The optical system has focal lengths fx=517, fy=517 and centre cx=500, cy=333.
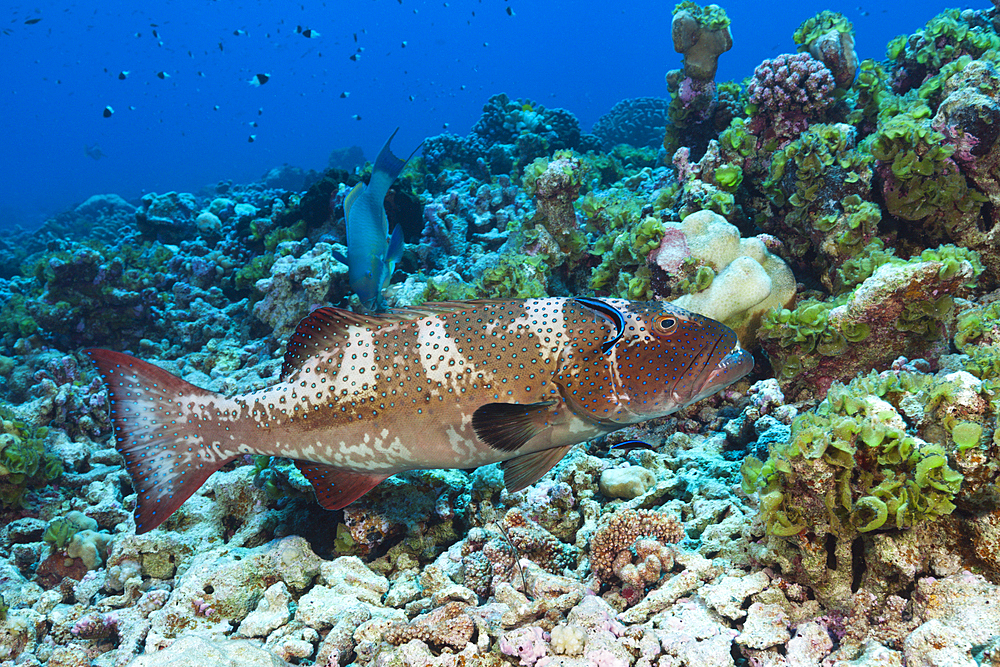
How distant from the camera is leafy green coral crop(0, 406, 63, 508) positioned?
15.0ft

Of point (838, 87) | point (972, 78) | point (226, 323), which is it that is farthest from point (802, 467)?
point (226, 323)

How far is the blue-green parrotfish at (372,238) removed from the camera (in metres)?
6.05

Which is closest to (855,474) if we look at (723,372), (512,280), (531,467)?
(723,372)

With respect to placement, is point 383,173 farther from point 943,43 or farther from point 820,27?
point 943,43

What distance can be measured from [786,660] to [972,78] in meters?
Result: 5.96

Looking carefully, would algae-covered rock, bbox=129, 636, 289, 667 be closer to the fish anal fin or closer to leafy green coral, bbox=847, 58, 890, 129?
the fish anal fin

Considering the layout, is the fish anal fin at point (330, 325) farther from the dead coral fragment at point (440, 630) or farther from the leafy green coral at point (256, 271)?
the leafy green coral at point (256, 271)

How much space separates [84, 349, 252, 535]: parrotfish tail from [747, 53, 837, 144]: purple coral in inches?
284

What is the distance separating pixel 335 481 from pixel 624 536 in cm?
184

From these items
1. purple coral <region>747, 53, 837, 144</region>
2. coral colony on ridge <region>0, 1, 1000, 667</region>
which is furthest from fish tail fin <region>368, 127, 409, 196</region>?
purple coral <region>747, 53, 837, 144</region>

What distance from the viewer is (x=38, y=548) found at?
4.27 metres

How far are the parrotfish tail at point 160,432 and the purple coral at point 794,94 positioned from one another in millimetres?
7224

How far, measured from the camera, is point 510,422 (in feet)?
9.01

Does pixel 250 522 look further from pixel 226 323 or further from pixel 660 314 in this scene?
pixel 226 323
